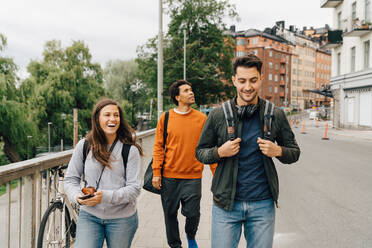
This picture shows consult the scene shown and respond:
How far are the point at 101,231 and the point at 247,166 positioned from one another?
1.25 meters

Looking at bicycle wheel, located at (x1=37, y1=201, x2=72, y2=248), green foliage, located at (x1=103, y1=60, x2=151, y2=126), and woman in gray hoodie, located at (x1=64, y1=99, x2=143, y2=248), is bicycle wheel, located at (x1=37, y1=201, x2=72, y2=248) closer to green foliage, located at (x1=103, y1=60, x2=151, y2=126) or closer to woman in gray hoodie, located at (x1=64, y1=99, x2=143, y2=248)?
woman in gray hoodie, located at (x1=64, y1=99, x2=143, y2=248)

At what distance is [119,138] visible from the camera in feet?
9.77

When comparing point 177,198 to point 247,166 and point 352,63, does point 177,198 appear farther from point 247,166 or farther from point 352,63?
point 352,63

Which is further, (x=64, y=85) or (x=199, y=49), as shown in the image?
(x=64, y=85)

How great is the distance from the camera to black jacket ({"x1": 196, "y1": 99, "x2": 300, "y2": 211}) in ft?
8.04

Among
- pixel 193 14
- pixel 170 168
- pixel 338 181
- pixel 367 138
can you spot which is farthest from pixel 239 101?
pixel 193 14

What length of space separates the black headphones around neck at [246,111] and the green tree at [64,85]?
44.5m

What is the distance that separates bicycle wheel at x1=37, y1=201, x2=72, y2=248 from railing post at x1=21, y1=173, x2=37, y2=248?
6.8 inches

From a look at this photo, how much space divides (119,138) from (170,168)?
3.86ft

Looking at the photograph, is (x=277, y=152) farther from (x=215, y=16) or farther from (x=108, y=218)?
(x=215, y=16)

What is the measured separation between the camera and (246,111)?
249 cm

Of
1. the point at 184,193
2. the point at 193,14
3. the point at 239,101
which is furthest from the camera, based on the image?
the point at 193,14

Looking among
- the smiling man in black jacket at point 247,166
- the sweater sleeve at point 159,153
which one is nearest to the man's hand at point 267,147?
the smiling man in black jacket at point 247,166

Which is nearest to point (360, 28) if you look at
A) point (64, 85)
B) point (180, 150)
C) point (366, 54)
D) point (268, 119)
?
point (366, 54)
